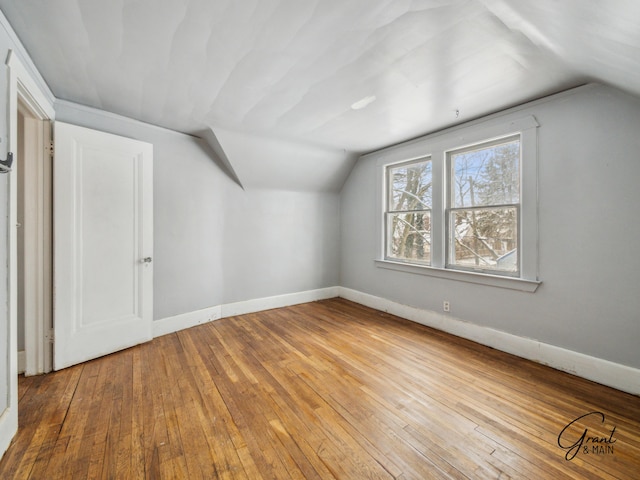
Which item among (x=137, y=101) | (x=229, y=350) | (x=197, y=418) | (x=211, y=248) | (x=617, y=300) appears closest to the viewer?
(x=197, y=418)

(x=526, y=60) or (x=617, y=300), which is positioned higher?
(x=526, y=60)

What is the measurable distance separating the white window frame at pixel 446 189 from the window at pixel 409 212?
104 millimetres

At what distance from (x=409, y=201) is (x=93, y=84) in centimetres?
354

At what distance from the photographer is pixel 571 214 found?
2.29 m

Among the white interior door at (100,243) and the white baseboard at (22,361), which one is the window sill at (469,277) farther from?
the white baseboard at (22,361)

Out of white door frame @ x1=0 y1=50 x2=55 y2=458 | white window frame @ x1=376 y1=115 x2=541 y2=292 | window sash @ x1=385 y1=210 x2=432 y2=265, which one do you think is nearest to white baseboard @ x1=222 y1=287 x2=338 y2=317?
white window frame @ x1=376 y1=115 x2=541 y2=292

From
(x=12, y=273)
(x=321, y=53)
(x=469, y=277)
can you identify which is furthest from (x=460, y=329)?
(x=12, y=273)

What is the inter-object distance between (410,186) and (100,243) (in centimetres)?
362

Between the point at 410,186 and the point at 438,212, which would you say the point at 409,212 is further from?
the point at 438,212

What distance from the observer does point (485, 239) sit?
2908 millimetres

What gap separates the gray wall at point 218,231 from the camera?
9.96 ft

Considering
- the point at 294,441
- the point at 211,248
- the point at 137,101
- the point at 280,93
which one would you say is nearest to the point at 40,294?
the point at 211,248

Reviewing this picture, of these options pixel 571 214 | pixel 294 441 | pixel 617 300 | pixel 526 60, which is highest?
pixel 526 60

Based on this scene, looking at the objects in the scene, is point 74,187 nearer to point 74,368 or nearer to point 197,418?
point 74,368
